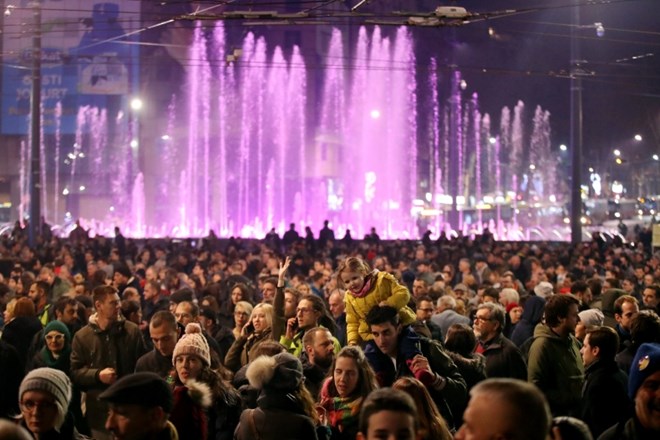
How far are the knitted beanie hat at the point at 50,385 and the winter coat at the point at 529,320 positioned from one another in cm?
626

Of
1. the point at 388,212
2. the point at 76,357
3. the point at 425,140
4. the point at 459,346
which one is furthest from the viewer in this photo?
the point at 425,140

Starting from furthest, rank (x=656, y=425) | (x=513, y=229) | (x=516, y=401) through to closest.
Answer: (x=513, y=229), (x=656, y=425), (x=516, y=401)

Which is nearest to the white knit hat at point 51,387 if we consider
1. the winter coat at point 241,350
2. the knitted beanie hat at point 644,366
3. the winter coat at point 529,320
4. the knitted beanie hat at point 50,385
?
the knitted beanie hat at point 50,385

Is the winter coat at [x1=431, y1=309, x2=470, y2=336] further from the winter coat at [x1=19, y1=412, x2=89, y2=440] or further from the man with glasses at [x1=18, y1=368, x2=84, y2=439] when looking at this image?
the man with glasses at [x1=18, y1=368, x2=84, y2=439]

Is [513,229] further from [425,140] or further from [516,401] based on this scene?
[516,401]

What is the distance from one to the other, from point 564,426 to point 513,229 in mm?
54832

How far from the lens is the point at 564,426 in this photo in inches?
176

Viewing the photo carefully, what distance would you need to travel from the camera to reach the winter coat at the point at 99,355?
341 inches

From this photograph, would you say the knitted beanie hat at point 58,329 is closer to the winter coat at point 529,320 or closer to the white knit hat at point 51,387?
the white knit hat at point 51,387

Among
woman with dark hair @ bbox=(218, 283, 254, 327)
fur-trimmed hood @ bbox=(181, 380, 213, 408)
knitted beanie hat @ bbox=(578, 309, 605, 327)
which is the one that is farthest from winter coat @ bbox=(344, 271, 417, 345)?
woman with dark hair @ bbox=(218, 283, 254, 327)

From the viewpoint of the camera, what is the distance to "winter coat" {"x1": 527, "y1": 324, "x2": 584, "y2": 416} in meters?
8.09

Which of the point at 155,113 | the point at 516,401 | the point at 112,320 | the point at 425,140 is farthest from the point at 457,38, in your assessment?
the point at 516,401

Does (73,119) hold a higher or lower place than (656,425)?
higher

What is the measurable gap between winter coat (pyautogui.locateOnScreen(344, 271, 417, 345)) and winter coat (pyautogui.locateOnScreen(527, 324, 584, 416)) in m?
1.35
